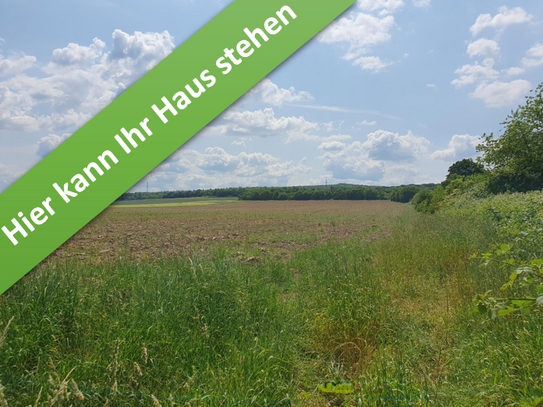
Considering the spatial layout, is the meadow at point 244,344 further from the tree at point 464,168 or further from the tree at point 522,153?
the tree at point 464,168

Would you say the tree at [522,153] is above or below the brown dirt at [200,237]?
below

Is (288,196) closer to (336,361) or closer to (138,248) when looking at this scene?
(138,248)

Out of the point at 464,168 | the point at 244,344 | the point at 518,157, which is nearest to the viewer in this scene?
the point at 244,344

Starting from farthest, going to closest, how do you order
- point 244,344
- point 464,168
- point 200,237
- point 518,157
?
point 464,168
point 518,157
point 200,237
point 244,344

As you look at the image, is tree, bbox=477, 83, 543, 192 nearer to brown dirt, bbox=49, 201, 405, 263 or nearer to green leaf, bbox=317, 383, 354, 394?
brown dirt, bbox=49, 201, 405, 263

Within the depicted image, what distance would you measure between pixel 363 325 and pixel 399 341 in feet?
1.44

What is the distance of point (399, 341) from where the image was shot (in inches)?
154

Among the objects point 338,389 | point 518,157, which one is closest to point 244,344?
point 338,389

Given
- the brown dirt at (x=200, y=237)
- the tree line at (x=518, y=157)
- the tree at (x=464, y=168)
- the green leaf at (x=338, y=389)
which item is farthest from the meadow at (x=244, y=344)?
the tree at (x=464, y=168)

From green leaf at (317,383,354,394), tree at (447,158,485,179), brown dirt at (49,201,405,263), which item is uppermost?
brown dirt at (49,201,405,263)

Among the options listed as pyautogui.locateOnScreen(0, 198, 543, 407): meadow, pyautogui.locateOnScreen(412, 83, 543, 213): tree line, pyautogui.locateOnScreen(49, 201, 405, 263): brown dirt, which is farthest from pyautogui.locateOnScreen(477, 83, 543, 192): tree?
pyautogui.locateOnScreen(0, 198, 543, 407): meadow

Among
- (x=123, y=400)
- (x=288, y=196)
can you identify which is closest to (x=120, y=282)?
(x=123, y=400)

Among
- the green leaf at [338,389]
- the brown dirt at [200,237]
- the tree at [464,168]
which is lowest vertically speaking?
the tree at [464,168]

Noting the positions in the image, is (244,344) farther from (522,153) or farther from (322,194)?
(322,194)
